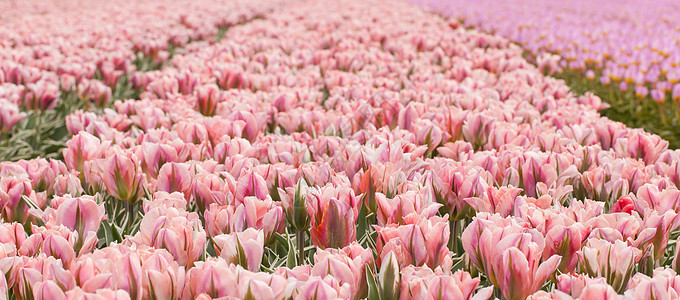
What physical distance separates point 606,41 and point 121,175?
8.68m

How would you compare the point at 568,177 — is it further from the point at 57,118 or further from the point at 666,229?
the point at 57,118

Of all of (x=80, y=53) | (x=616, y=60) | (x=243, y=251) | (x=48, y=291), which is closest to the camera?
(x=48, y=291)

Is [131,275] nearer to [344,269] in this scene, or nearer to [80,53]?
[344,269]

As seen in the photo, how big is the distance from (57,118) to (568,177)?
3.70 metres

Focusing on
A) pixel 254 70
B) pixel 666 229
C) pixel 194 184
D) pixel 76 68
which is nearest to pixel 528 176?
pixel 666 229

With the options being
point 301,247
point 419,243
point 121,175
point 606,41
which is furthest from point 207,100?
point 606,41

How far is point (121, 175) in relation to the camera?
6.90 feet

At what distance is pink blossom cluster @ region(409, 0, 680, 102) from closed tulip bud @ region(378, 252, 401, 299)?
5.13 m

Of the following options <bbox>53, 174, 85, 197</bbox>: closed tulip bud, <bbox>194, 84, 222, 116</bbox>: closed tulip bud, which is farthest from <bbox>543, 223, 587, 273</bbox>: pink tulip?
<bbox>194, 84, 222, 116</bbox>: closed tulip bud

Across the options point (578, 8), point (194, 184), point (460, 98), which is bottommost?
point (578, 8)

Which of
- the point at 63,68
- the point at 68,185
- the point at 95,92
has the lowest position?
the point at 95,92

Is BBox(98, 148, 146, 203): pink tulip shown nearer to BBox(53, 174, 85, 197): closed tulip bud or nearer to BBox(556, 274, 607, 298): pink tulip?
BBox(53, 174, 85, 197): closed tulip bud

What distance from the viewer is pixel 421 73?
5.16 metres

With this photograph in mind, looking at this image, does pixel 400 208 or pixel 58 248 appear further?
pixel 400 208
